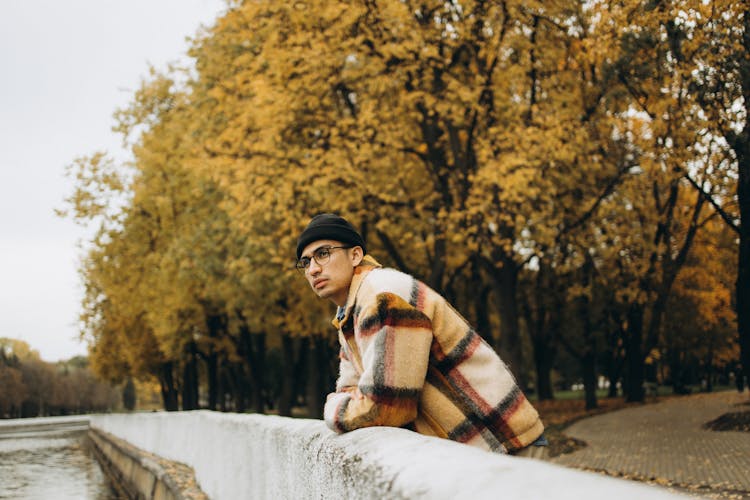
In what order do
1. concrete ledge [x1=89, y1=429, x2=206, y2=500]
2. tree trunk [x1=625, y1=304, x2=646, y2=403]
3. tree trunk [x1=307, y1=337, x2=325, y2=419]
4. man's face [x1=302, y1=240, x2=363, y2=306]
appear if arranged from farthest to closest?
tree trunk [x1=625, y1=304, x2=646, y2=403] < tree trunk [x1=307, y1=337, x2=325, y2=419] < concrete ledge [x1=89, y1=429, x2=206, y2=500] < man's face [x1=302, y1=240, x2=363, y2=306]

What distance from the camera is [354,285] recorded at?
3578 millimetres

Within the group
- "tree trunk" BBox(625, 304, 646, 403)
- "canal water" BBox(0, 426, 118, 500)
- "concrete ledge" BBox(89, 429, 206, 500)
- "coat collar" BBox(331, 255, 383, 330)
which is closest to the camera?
"coat collar" BBox(331, 255, 383, 330)

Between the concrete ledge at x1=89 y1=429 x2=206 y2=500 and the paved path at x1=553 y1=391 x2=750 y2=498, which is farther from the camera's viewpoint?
the paved path at x1=553 y1=391 x2=750 y2=498

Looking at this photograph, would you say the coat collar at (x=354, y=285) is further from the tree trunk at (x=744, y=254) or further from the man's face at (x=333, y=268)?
the tree trunk at (x=744, y=254)

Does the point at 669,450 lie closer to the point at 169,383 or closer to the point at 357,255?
the point at 357,255

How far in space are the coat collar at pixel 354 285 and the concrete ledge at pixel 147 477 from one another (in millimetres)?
5662

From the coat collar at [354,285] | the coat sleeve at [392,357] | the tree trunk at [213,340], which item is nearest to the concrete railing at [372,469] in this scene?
the coat sleeve at [392,357]

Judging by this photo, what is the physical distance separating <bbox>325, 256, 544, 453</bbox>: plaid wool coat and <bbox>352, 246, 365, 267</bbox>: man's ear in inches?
13.5

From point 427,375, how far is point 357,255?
0.68 metres

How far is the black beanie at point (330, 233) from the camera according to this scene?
12.2 ft

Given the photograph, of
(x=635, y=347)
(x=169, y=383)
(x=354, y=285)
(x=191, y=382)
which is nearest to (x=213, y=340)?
(x=191, y=382)

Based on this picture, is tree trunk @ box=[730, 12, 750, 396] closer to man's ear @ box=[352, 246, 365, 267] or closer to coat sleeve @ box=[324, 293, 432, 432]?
man's ear @ box=[352, 246, 365, 267]

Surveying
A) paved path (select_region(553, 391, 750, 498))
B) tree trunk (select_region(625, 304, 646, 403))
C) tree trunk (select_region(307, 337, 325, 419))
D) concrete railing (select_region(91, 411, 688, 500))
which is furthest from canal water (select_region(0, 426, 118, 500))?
tree trunk (select_region(625, 304, 646, 403))

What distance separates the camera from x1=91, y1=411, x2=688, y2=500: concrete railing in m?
1.62
